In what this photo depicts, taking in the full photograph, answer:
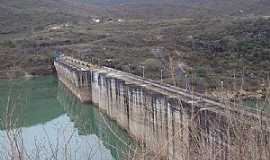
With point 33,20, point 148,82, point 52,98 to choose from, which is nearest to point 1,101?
point 52,98

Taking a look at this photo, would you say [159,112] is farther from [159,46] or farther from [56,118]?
[159,46]

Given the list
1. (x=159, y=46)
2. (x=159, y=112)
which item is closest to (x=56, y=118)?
(x=159, y=112)

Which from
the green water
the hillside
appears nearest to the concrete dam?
the green water

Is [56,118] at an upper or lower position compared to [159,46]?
lower

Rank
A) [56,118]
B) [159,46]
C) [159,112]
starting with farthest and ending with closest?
1. [159,46]
2. [56,118]
3. [159,112]

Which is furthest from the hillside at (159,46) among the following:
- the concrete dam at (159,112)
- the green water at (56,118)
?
the green water at (56,118)

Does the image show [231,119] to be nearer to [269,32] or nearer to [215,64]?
[215,64]

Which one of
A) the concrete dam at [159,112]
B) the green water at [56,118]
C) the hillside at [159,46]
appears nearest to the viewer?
the concrete dam at [159,112]

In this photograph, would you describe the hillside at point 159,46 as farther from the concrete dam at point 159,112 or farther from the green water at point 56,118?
the green water at point 56,118

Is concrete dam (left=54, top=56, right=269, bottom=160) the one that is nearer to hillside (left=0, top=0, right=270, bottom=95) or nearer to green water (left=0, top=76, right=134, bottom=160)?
green water (left=0, top=76, right=134, bottom=160)

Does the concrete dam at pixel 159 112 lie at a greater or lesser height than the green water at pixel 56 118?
greater
